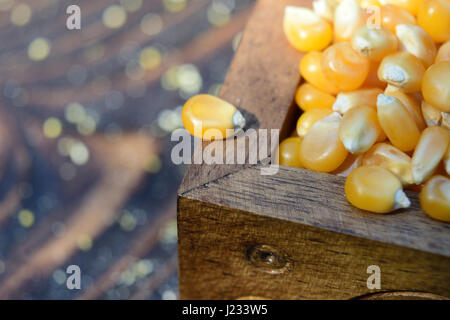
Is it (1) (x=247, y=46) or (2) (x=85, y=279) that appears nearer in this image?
(1) (x=247, y=46)

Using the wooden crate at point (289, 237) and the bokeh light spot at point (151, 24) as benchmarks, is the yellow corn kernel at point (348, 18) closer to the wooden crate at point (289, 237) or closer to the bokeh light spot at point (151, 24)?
the wooden crate at point (289, 237)

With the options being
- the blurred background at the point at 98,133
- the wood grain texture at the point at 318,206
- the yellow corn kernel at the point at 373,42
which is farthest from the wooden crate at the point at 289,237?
the blurred background at the point at 98,133

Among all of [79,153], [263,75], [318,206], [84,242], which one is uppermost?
[263,75]

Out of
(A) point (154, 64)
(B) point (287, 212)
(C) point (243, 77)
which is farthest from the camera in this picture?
(A) point (154, 64)

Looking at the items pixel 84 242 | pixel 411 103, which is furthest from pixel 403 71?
pixel 84 242

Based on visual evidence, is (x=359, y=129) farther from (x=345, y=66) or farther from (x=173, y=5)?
(x=173, y=5)
